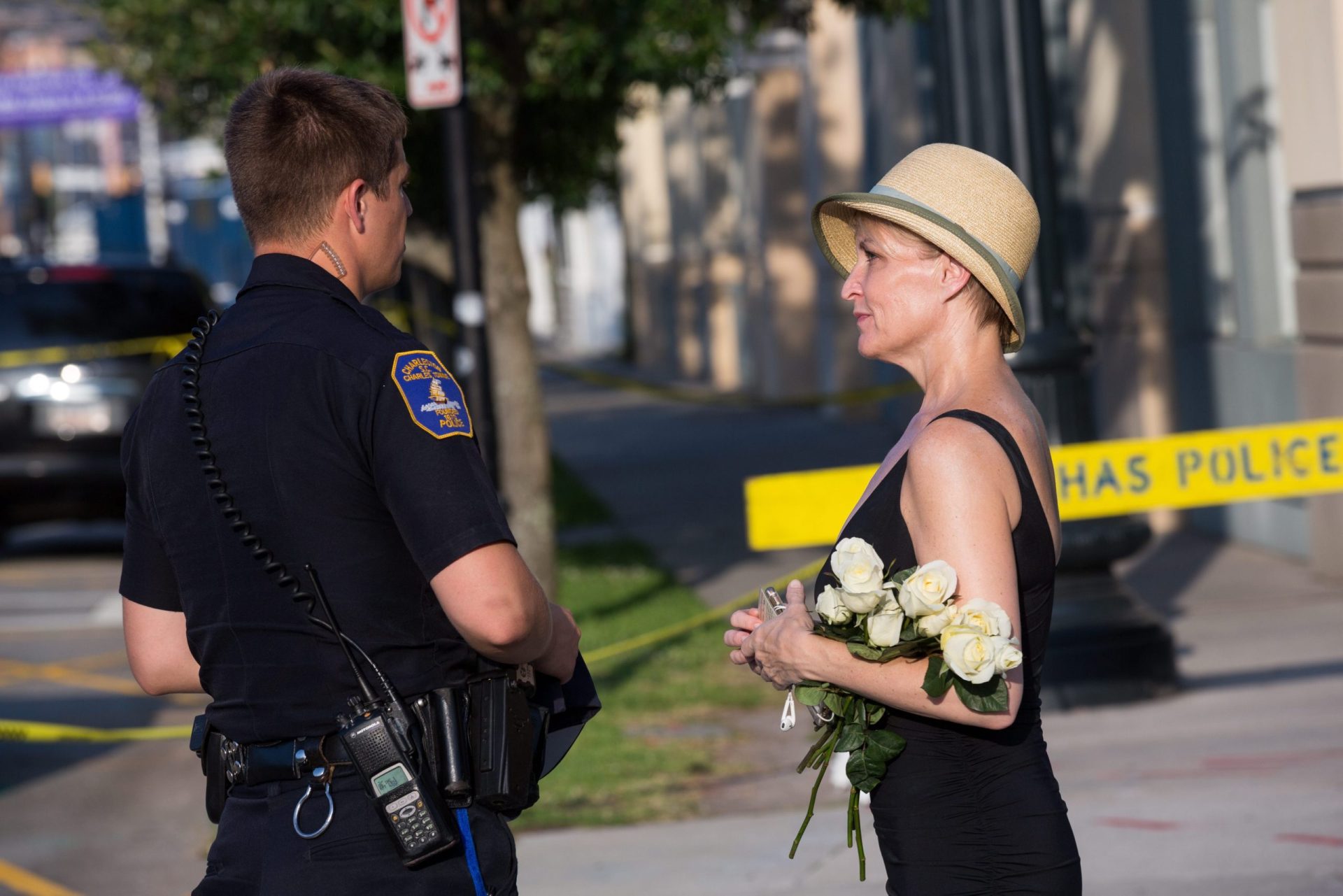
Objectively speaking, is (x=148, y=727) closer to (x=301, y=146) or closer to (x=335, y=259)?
(x=335, y=259)

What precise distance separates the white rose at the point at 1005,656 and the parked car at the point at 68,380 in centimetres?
1037

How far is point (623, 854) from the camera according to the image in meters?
5.62

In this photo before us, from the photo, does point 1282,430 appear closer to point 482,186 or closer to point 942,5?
point 942,5

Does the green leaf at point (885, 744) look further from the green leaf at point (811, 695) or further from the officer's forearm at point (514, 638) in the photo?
the officer's forearm at point (514, 638)

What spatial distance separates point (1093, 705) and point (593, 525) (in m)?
7.04

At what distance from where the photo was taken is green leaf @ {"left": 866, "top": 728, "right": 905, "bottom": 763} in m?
2.63

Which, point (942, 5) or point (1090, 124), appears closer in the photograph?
point (942, 5)

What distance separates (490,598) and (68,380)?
34.2 ft

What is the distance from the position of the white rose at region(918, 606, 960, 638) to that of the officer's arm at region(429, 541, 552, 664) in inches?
21.8

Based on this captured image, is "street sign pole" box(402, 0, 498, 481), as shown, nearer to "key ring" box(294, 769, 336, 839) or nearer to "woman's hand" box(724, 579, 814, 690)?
"woman's hand" box(724, 579, 814, 690)

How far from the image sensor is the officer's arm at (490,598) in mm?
2404

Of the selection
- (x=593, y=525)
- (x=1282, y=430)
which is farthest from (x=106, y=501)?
(x=1282, y=430)

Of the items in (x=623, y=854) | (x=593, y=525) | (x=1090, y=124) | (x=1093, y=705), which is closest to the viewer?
(x=623, y=854)

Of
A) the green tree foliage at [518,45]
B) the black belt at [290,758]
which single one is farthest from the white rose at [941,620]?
the green tree foliage at [518,45]
